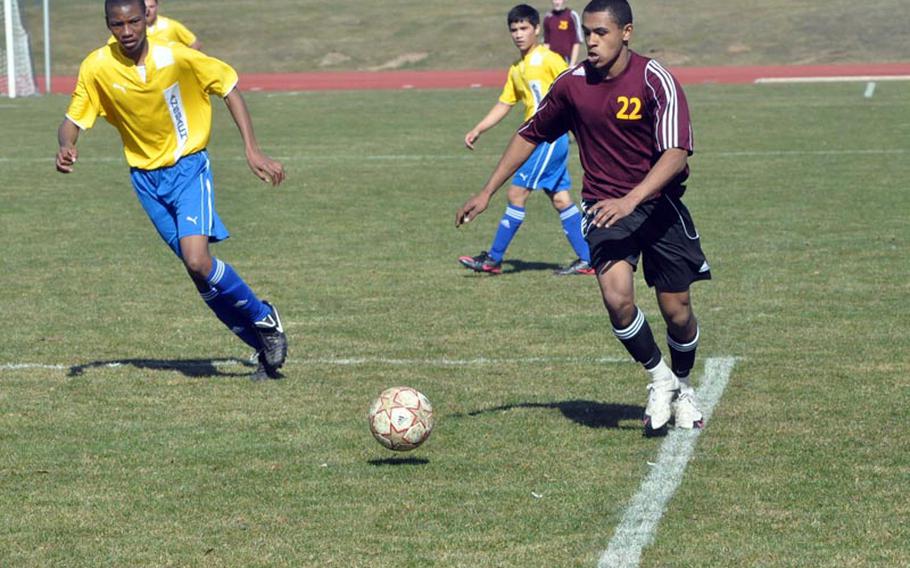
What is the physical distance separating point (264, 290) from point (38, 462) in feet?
16.6

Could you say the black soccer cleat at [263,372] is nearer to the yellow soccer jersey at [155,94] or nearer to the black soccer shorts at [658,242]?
the yellow soccer jersey at [155,94]

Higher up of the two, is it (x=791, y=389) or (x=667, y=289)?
(x=667, y=289)

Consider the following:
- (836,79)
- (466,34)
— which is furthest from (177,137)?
(466,34)

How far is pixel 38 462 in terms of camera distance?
22.6 feet

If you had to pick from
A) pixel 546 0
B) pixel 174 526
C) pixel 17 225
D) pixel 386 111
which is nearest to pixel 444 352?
pixel 174 526

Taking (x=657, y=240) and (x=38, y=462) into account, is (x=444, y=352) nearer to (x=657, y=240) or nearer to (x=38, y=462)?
(x=657, y=240)

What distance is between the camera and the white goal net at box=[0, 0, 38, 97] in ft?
120

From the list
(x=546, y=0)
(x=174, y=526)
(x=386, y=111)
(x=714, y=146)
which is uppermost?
(x=174, y=526)

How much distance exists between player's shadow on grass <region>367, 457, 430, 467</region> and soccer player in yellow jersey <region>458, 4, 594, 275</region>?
5.71 meters

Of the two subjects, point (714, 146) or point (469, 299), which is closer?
point (469, 299)

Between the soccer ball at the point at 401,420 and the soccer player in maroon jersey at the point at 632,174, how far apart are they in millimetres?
947

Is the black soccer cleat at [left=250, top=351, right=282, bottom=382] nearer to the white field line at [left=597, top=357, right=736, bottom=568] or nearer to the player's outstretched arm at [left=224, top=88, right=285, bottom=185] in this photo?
the player's outstretched arm at [left=224, top=88, right=285, bottom=185]

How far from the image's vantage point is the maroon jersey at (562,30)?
87.5 feet

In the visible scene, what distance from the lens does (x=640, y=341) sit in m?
7.27
